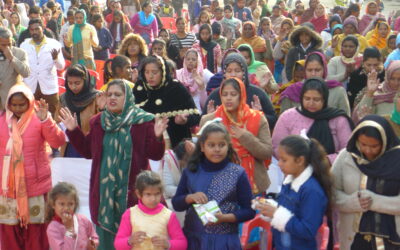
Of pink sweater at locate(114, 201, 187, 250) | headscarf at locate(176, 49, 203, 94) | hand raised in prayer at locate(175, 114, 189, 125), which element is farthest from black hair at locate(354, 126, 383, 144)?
headscarf at locate(176, 49, 203, 94)

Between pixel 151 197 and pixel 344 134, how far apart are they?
179 centimetres

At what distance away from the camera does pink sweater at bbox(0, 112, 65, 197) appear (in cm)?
630

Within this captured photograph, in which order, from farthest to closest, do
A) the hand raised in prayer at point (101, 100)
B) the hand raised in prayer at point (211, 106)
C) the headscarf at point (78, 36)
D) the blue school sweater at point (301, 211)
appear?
the headscarf at point (78, 36) → the hand raised in prayer at point (211, 106) → the hand raised in prayer at point (101, 100) → the blue school sweater at point (301, 211)

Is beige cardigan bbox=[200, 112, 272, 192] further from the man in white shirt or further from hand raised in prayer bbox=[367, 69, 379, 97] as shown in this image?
the man in white shirt

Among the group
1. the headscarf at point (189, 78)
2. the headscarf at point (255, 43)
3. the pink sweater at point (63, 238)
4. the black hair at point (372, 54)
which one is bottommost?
the pink sweater at point (63, 238)

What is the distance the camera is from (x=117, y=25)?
1591 centimetres

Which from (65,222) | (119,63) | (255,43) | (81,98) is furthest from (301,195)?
(255,43)

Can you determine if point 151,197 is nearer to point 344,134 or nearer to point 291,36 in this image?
point 344,134

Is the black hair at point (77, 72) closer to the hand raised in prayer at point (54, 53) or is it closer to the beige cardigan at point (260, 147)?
the beige cardigan at point (260, 147)

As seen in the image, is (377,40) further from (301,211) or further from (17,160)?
(301,211)

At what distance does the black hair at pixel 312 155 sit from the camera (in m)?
5.12

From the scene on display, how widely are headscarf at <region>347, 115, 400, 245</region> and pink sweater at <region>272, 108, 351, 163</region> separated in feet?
2.41

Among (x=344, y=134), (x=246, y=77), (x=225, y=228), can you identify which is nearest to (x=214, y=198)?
(x=225, y=228)

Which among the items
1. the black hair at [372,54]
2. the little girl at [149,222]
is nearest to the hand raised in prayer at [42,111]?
the little girl at [149,222]
